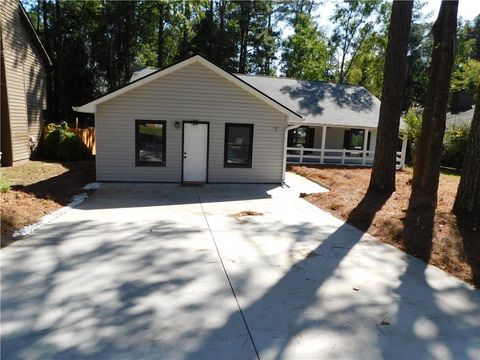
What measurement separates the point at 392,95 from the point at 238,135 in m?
4.91

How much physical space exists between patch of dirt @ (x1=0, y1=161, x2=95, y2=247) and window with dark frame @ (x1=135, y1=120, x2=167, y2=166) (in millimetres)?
1846

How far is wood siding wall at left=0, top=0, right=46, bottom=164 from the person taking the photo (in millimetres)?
13914

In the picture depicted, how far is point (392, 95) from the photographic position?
32.3 feet

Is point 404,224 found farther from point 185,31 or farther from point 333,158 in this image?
point 185,31

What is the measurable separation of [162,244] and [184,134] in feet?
21.8

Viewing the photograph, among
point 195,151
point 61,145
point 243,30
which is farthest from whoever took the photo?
point 243,30

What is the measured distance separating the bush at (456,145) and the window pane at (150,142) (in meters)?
16.9

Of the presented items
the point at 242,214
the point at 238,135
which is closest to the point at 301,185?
the point at 238,135

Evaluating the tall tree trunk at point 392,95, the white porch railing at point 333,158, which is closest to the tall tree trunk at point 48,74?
the white porch railing at point 333,158

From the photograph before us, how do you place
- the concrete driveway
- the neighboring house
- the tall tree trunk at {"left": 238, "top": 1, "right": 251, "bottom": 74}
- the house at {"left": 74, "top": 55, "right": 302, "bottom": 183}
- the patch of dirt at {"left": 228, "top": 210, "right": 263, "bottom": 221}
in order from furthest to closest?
the tall tree trunk at {"left": 238, "top": 1, "right": 251, "bottom": 74}
the neighboring house
the house at {"left": 74, "top": 55, "right": 302, "bottom": 183}
the patch of dirt at {"left": 228, "top": 210, "right": 263, "bottom": 221}
the concrete driveway

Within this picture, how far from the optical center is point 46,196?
346 inches

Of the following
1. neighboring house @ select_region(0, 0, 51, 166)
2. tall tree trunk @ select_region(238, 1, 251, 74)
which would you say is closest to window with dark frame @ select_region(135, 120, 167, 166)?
neighboring house @ select_region(0, 0, 51, 166)

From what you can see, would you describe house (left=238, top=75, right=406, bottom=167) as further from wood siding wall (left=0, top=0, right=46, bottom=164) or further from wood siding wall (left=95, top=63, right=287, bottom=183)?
wood siding wall (left=0, top=0, right=46, bottom=164)

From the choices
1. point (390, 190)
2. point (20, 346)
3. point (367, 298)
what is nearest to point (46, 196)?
point (20, 346)
